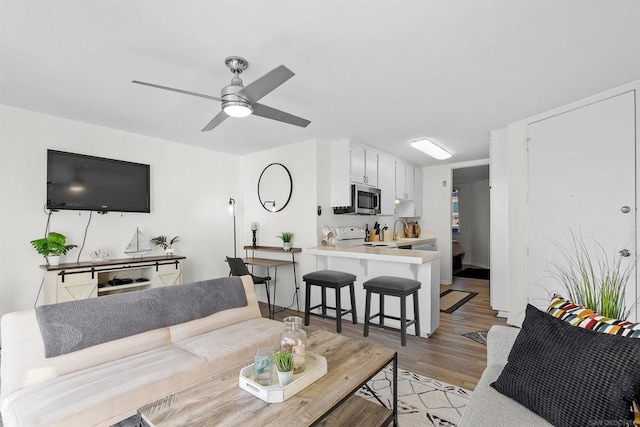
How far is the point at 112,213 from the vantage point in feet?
12.3

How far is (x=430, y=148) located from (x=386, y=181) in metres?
0.89

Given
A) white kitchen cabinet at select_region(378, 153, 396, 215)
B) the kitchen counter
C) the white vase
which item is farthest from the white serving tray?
white kitchen cabinet at select_region(378, 153, 396, 215)

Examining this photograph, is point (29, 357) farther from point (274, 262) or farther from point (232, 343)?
point (274, 262)

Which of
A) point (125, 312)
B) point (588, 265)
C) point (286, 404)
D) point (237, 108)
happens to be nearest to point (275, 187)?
point (237, 108)

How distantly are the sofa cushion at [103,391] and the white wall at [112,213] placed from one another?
223 cm

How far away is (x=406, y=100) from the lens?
2.87 metres

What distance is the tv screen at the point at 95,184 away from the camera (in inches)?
129

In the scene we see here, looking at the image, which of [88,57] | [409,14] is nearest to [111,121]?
[88,57]

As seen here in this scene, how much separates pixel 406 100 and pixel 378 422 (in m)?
2.58

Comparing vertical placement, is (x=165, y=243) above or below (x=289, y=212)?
below

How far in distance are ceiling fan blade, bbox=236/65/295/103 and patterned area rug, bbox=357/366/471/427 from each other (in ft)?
7.09

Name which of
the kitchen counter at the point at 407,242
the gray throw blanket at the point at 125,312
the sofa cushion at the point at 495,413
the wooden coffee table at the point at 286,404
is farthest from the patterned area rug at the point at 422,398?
the kitchen counter at the point at 407,242

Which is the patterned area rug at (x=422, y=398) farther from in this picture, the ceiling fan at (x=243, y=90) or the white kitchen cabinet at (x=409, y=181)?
the white kitchen cabinet at (x=409, y=181)

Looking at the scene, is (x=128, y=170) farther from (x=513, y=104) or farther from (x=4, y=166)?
(x=513, y=104)
